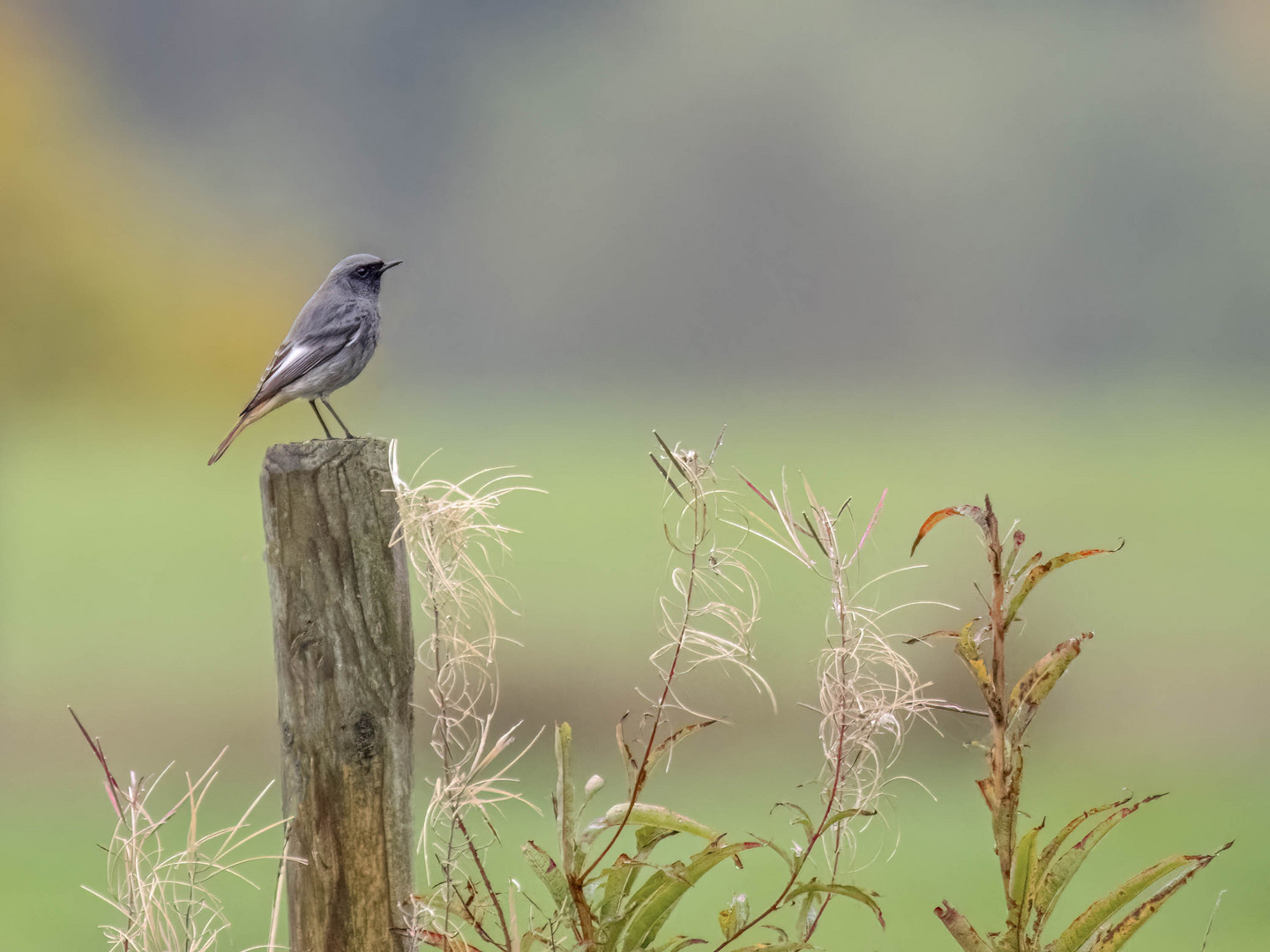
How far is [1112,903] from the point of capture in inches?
59.3

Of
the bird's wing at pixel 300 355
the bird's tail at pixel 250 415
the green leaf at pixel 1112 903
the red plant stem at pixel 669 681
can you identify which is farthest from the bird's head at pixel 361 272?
the green leaf at pixel 1112 903

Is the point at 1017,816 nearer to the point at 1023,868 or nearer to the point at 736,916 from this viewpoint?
the point at 1023,868

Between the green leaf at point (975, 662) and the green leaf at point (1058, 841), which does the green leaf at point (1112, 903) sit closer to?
the green leaf at point (1058, 841)

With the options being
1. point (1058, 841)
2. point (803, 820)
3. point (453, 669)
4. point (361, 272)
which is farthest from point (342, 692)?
point (361, 272)

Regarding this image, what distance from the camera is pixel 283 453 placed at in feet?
6.10

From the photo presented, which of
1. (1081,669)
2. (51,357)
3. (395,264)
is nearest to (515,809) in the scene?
(1081,669)

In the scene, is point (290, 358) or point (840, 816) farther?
point (290, 358)

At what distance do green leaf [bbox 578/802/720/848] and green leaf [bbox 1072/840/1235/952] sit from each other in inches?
22.9

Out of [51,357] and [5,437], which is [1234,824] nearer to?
[5,437]

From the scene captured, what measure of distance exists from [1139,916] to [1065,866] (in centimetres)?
13

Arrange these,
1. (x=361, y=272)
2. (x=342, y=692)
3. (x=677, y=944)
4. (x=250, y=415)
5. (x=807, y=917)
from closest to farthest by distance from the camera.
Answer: (x=677, y=944)
(x=807, y=917)
(x=342, y=692)
(x=250, y=415)
(x=361, y=272)

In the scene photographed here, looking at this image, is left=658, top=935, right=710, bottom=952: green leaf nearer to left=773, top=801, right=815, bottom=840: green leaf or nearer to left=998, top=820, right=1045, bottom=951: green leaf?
left=773, top=801, right=815, bottom=840: green leaf

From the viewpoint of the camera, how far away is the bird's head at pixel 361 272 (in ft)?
9.95

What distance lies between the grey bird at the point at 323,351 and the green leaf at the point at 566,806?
1330 mm
